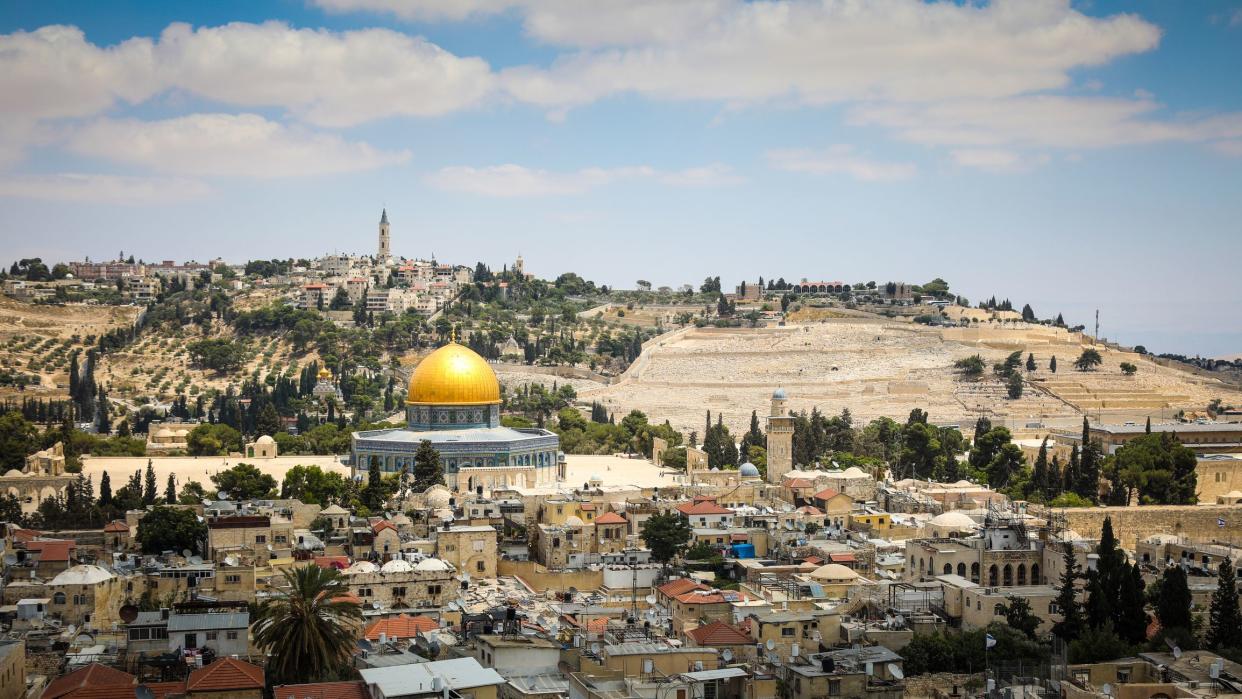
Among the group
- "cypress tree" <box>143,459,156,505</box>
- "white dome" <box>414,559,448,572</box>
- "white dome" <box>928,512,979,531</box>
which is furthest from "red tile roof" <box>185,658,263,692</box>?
"cypress tree" <box>143,459,156,505</box>

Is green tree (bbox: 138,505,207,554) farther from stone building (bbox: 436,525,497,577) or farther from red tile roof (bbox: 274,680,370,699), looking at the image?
red tile roof (bbox: 274,680,370,699)

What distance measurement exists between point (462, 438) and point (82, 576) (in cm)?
1700

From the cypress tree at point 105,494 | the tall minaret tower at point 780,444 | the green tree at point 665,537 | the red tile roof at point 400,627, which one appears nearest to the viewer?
the red tile roof at point 400,627

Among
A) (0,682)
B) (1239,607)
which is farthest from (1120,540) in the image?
(0,682)

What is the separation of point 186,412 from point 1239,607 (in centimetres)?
4544

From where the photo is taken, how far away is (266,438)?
148ft

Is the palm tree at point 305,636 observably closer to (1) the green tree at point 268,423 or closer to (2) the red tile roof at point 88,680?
(2) the red tile roof at point 88,680

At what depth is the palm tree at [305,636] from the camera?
19516mm

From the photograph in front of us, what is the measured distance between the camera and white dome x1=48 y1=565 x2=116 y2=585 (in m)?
23.6

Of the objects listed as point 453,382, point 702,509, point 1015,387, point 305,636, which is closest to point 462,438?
point 453,382

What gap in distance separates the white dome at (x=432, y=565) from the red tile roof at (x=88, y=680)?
8133 mm

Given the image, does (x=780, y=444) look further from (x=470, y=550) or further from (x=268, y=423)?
(x=268, y=423)

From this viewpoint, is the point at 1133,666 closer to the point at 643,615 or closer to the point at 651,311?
the point at 643,615

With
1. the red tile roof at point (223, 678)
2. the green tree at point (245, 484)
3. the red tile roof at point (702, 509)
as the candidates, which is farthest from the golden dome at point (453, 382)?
the red tile roof at point (223, 678)
